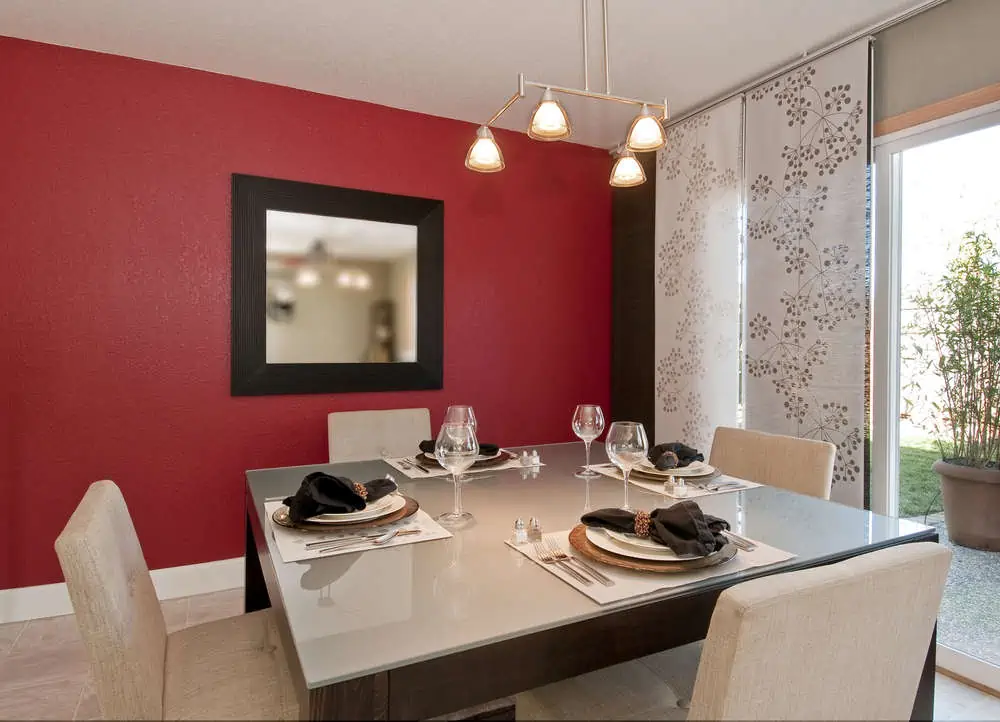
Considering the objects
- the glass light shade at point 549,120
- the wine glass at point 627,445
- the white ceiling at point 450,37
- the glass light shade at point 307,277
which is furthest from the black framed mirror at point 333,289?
the wine glass at point 627,445

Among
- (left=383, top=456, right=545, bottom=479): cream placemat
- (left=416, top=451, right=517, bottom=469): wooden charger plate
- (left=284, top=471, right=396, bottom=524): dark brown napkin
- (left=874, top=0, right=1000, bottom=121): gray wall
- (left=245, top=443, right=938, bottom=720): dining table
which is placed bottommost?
(left=245, top=443, right=938, bottom=720): dining table

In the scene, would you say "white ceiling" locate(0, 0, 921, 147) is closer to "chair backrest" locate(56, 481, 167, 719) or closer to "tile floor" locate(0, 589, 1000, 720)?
"chair backrest" locate(56, 481, 167, 719)

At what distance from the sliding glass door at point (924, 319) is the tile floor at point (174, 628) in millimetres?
228

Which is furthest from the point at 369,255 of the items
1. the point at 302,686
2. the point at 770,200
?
the point at 302,686

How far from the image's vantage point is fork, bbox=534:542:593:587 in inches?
41.1

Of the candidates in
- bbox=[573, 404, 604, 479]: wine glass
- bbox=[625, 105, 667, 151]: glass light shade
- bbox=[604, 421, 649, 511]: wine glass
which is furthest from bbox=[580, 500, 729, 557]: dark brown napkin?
bbox=[625, 105, 667, 151]: glass light shade

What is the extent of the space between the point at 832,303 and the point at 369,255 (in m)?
2.24

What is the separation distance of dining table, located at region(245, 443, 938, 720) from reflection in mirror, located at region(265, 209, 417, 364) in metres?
1.76

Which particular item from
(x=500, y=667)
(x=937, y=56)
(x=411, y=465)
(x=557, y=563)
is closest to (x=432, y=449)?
(x=411, y=465)

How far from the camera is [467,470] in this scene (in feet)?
6.17

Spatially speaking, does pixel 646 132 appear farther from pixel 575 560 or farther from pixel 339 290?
pixel 339 290

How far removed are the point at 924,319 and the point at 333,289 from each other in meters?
2.65

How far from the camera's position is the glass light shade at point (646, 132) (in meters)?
1.84

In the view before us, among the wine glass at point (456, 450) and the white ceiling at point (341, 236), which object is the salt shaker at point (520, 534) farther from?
the white ceiling at point (341, 236)
